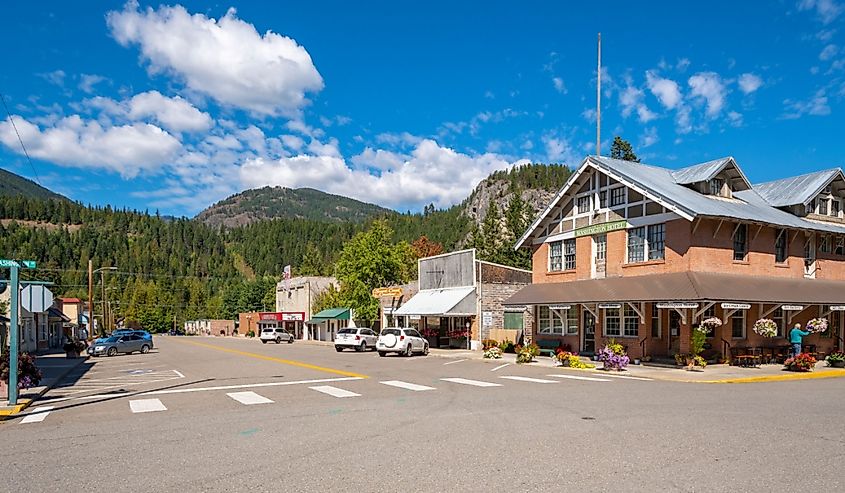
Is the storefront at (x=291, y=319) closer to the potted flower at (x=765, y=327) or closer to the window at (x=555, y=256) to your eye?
the window at (x=555, y=256)

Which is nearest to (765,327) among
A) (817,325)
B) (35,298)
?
(817,325)

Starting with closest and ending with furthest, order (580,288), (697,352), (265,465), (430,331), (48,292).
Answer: (265,465), (48,292), (697,352), (580,288), (430,331)

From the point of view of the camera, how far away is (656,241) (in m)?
28.0

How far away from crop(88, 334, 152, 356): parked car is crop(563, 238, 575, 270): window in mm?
30389

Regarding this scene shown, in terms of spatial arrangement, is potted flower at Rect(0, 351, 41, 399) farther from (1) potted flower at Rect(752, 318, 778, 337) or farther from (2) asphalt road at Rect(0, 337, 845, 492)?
(1) potted flower at Rect(752, 318, 778, 337)

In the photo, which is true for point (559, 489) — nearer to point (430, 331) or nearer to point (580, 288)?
point (580, 288)

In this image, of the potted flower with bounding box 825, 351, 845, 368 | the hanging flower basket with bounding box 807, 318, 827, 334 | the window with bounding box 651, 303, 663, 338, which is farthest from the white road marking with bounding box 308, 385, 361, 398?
the potted flower with bounding box 825, 351, 845, 368

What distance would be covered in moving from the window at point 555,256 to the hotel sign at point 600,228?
5.94 feet

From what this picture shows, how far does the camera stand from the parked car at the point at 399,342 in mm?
35250

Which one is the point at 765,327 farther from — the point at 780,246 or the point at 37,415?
the point at 37,415

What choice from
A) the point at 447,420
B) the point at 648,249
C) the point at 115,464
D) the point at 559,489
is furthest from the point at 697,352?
the point at 115,464

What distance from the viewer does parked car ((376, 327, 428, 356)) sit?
35.2m

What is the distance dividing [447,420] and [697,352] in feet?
52.1

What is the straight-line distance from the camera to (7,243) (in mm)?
173500
